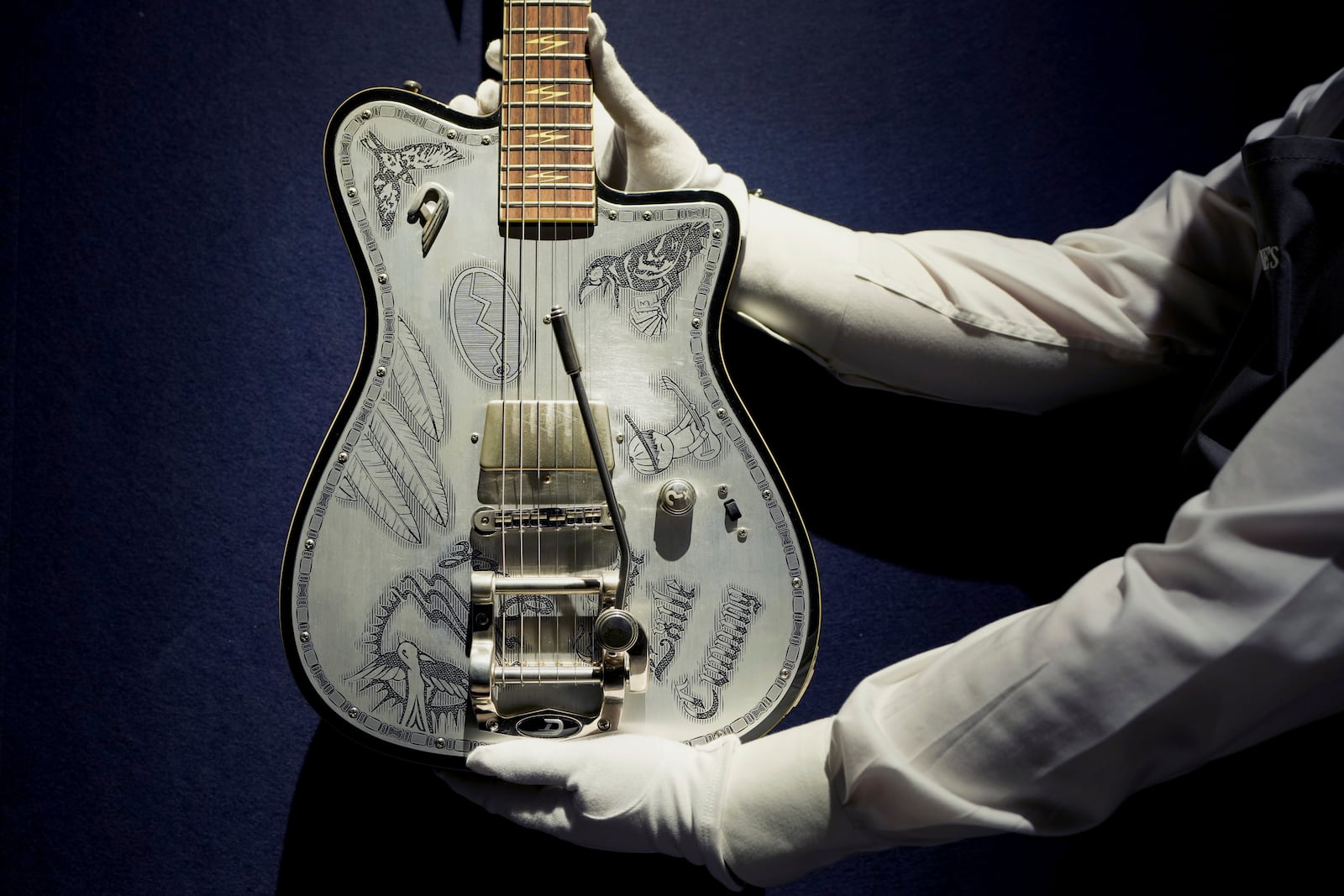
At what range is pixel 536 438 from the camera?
68cm

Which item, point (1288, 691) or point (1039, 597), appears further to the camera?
point (1039, 597)

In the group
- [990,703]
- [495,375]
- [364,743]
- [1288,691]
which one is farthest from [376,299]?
[1288,691]

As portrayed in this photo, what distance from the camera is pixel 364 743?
0.69 metres

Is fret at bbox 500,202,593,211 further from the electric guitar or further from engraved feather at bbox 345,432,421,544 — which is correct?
engraved feather at bbox 345,432,421,544

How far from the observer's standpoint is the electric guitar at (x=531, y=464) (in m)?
0.68

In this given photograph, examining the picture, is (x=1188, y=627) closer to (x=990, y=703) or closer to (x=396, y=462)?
(x=990, y=703)

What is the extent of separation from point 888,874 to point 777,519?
0.42 m

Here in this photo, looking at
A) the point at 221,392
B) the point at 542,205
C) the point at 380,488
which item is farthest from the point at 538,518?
the point at 221,392

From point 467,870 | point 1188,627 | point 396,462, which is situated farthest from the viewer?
point 467,870

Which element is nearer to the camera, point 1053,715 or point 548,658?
point 1053,715

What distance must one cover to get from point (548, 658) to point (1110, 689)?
1.32 feet

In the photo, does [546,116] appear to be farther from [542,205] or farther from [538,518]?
[538,518]

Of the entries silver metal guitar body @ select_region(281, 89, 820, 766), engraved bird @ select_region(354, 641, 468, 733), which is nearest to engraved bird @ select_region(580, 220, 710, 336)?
silver metal guitar body @ select_region(281, 89, 820, 766)

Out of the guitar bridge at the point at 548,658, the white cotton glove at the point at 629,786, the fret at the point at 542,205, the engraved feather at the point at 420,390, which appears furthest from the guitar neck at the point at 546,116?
the white cotton glove at the point at 629,786
